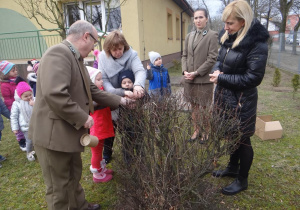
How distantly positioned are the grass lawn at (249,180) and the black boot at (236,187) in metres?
0.06

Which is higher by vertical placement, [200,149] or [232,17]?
[232,17]

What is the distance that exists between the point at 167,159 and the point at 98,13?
31.8ft

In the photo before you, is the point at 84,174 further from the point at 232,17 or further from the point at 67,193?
the point at 232,17

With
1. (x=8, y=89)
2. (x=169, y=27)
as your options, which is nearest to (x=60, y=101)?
(x=8, y=89)

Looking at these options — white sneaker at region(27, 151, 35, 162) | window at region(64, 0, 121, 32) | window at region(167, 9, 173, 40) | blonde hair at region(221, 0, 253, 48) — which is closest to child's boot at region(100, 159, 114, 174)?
white sneaker at region(27, 151, 35, 162)

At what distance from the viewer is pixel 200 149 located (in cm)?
188

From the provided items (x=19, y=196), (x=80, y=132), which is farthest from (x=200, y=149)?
(x=19, y=196)

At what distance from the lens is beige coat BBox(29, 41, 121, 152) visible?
164 cm

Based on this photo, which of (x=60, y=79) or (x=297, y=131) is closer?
(x=60, y=79)

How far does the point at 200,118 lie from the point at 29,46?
1092 centimetres

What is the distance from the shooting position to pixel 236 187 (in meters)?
2.53

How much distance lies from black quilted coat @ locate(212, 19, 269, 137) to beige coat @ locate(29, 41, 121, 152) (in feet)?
4.38

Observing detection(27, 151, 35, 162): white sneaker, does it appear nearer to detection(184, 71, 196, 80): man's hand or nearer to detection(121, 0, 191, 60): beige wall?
detection(184, 71, 196, 80): man's hand

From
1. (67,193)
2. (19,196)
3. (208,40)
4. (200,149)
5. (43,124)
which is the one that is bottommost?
(19,196)
